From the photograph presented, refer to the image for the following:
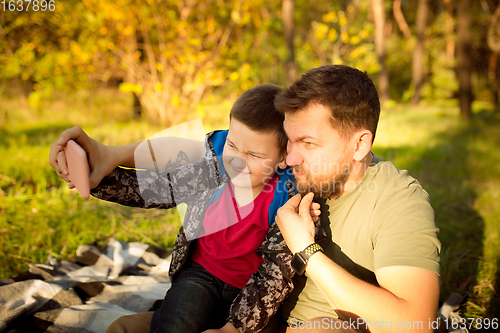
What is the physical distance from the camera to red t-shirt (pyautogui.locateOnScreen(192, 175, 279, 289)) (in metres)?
1.70

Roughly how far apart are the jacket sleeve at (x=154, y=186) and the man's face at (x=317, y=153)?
475mm

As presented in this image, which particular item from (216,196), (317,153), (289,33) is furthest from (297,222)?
(289,33)

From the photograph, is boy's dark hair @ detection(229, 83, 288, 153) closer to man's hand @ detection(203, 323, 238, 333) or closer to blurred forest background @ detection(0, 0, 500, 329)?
man's hand @ detection(203, 323, 238, 333)

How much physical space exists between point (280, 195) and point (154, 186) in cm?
67

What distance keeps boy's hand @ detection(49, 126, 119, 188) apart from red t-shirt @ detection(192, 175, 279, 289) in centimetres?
58

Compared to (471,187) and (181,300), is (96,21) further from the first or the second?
(471,187)

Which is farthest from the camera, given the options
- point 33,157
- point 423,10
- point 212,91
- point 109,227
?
point 423,10

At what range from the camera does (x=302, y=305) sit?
1.64 m

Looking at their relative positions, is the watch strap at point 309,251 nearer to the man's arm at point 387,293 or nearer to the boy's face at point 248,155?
the man's arm at point 387,293

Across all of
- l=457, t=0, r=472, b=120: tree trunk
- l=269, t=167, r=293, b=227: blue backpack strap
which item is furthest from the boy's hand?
l=457, t=0, r=472, b=120: tree trunk

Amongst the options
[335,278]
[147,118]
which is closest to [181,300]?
[335,278]

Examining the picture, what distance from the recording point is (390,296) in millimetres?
1197

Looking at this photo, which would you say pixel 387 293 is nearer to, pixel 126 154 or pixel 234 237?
pixel 234 237

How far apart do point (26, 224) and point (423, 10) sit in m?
16.2
